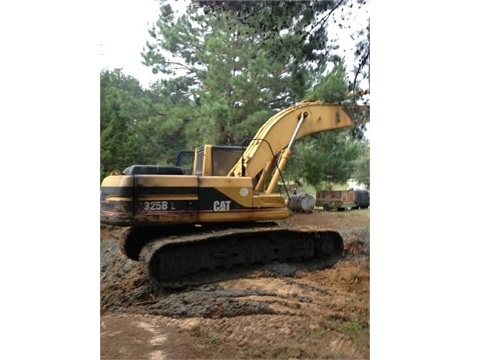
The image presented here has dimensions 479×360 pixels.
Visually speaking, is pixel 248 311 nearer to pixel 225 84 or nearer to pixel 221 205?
pixel 221 205

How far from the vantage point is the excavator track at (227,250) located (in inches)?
120

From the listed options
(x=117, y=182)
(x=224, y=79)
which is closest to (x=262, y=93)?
(x=224, y=79)

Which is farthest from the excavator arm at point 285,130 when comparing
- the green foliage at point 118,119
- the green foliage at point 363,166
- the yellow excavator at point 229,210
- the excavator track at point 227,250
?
the green foliage at point 118,119

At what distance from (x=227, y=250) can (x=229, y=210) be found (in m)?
0.31

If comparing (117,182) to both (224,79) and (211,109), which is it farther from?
(224,79)

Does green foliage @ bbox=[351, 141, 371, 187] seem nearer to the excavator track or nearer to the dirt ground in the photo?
the dirt ground

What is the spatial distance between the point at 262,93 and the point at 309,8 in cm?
72

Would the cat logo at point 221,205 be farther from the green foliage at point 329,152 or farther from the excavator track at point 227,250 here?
the green foliage at point 329,152

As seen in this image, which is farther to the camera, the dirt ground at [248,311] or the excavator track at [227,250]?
A: the excavator track at [227,250]

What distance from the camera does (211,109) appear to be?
300 centimetres

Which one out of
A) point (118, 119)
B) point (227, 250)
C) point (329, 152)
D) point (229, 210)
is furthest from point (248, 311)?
point (118, 119)

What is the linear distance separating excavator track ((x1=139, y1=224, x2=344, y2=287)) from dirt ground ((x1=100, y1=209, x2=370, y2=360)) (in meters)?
0.08

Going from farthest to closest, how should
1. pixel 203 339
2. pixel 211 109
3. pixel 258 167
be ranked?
pixel 258 167 → pixel 211 109 → pixel 203 339

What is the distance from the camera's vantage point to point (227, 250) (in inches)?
128
